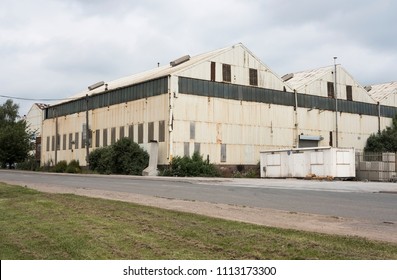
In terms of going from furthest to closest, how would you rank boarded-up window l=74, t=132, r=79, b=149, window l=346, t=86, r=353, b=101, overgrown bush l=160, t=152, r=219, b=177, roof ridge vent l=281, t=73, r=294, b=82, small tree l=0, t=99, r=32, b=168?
1. small tree l=0, t=99, r=32, b=168
2. roof ridge vent l=281, t=73, r=294, b=82
3. boarded-up window l=74, t=132, r=79, b=149
4. window l=346, t=86, r=353, b=101
5. overgrown bush l=160, t=152, r=219, b=177

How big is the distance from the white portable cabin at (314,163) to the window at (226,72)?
1091 cm

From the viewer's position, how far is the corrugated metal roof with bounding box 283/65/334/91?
53.2 metres

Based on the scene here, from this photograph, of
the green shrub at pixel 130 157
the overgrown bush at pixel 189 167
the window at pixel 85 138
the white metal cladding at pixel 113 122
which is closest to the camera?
the overgrown bush at pixel 189 167

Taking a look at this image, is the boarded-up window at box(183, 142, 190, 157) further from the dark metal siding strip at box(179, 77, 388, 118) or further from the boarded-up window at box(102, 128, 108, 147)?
the boarded-up window at box(102, 128, 108, 147)

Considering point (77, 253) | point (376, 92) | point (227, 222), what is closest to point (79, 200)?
point (227, 222)

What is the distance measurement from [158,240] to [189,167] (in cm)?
3347

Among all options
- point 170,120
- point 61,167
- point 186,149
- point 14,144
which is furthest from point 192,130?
point 14,144

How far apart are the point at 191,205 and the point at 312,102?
136 ft

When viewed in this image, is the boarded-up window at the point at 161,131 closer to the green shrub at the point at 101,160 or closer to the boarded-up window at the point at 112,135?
the green shrub at the point at 101,160

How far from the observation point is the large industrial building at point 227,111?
143ft

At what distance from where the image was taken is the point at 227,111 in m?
45.8

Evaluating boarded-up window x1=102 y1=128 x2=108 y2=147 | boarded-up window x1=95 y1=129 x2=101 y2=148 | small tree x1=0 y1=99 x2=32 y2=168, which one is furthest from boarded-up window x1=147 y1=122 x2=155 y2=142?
small tree x1=0 y1=99 x2=32 y2=168

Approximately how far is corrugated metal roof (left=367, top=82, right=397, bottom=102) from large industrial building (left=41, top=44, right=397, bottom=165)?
1684 millimetres

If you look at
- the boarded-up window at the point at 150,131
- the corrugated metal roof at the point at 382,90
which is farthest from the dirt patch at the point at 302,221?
the corrugated metal roof at the point at 382,90
